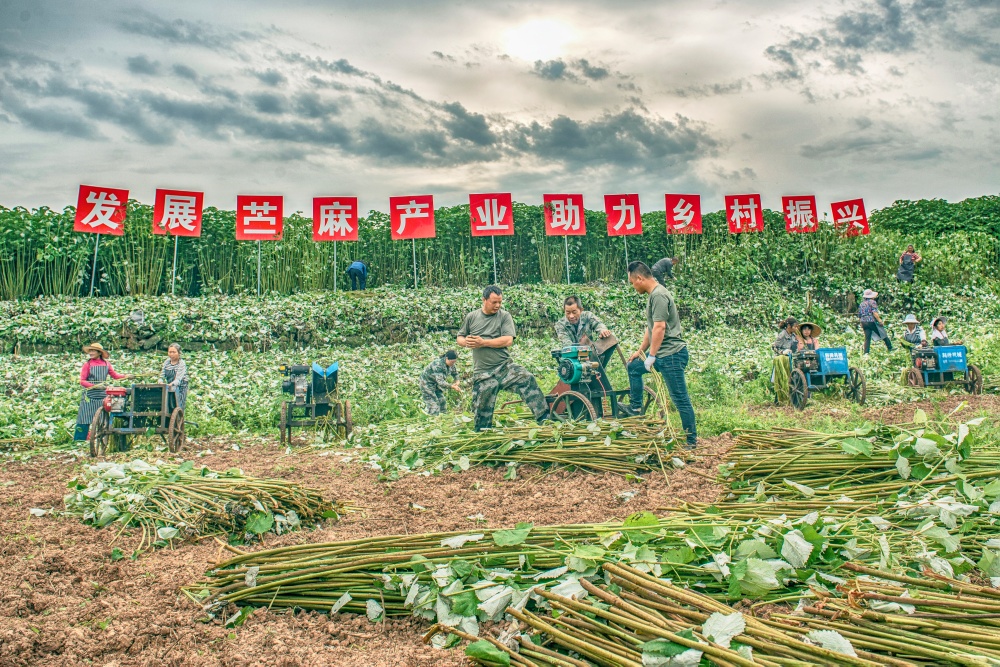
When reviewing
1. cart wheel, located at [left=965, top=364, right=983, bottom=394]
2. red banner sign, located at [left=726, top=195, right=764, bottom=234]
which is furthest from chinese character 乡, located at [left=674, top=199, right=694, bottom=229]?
cart wheel, located at [left=965, top=364, right=983, bottom=394]

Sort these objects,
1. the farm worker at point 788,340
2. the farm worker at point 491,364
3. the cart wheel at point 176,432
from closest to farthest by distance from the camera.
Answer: the farm worker at point 491,364 < the cart wheel at point 176,432 < the farm worker at point 788,340

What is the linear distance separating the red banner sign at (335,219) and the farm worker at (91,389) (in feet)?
28.8

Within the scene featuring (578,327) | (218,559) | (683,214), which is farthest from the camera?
(683,214)

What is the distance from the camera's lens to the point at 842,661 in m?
2.08

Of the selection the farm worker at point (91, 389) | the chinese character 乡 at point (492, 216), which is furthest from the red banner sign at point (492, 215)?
the farm worker at point (91, 389)

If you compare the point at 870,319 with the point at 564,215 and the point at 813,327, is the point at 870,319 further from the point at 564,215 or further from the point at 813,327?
the point at 564,215

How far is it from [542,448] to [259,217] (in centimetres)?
1306

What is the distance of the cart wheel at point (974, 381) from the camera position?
10.1 meters

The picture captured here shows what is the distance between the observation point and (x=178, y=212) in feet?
56.2

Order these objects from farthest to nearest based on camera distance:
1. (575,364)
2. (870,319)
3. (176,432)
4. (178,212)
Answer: (178,212)
(870,319)
(176,432)
(575,364)

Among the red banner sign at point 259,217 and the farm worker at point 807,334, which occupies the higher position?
the red banner sign at point 259,217

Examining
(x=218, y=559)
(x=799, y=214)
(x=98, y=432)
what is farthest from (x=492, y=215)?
(x=218, y=559)

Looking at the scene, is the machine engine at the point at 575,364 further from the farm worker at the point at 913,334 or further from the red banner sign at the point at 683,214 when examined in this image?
the red banner sign at the point at 683,214

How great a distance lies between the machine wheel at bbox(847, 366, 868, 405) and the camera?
31.2 feet
